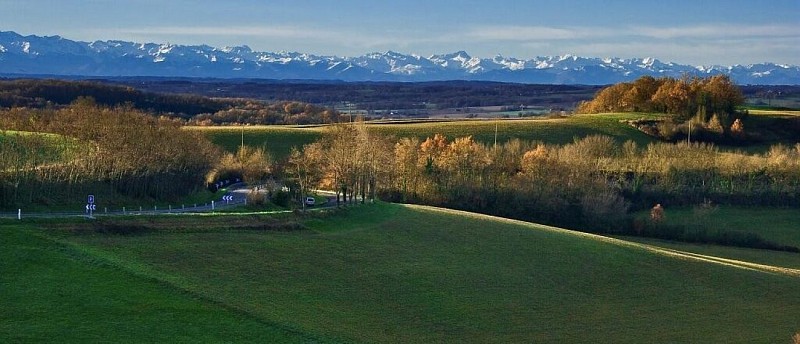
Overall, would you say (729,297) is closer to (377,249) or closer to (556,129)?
(377,249)

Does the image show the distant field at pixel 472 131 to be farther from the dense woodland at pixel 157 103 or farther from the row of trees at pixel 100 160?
the row of trees at pixel 100 160

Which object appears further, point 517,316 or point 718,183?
point 718,183

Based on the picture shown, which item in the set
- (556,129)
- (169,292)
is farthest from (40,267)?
(556,129)

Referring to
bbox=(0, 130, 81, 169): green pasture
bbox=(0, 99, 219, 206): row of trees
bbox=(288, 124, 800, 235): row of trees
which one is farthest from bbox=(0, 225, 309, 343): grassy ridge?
bbox=(288, 124, 800, 235): row of trees

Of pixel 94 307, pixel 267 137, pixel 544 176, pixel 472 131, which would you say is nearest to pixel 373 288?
pixel 94 307

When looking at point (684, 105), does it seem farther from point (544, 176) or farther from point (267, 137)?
point (267, 137)

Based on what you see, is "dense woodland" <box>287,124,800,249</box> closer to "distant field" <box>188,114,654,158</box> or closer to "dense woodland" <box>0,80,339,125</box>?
"distant field" <box>188,114,654,158</box>
